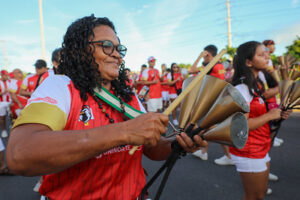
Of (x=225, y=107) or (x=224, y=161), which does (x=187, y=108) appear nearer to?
(x=225, y=107)

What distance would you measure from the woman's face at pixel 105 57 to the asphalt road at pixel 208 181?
251 centimetres

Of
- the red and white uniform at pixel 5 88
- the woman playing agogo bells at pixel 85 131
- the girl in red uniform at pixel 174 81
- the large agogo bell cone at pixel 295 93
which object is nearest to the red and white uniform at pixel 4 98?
the red and white uniform at pixel 5 88

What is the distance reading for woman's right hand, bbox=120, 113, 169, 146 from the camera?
85cm

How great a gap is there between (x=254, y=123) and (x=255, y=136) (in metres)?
0.27

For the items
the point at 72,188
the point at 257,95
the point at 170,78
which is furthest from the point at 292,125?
the point at 72,188

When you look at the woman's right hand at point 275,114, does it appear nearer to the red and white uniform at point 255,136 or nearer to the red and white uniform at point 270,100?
the red and white uniform at point 255,136

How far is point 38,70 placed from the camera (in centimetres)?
455

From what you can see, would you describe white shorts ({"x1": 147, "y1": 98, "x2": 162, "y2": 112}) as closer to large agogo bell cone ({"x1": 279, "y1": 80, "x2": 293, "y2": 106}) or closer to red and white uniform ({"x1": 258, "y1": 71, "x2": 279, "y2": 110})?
red and white uniform ({"x1": 258, "y1": 71, "x2": 279, "y2": 110})

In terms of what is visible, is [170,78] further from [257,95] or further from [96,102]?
[96,102]

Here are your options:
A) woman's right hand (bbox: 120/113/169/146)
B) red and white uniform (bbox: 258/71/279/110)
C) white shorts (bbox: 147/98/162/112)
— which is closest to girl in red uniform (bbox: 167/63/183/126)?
white shorts (bbox: 147/98/162/112)

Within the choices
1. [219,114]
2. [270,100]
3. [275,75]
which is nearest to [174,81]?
[275,75]

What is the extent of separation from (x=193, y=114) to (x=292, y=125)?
723 centimetres

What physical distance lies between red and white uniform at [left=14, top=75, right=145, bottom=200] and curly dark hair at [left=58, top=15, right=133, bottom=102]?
97 millimetres

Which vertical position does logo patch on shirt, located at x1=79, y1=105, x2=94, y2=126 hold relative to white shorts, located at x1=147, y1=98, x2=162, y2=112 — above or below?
above
